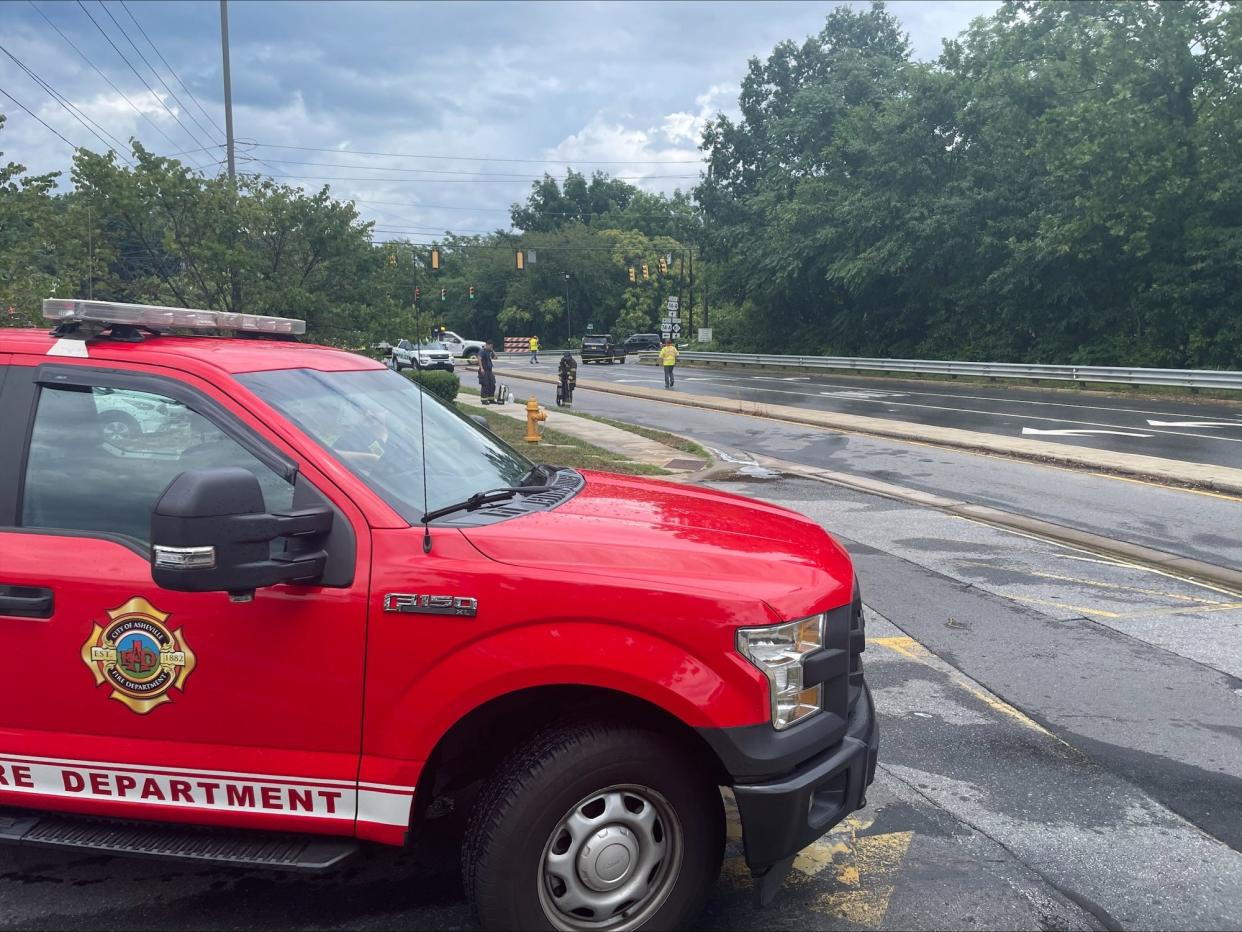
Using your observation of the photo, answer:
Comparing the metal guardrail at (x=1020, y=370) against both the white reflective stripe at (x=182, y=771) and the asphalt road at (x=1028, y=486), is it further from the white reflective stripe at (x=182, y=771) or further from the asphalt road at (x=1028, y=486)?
the white reflective stripe at (x=182, y=771)

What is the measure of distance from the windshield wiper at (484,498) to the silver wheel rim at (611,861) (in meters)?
0.96

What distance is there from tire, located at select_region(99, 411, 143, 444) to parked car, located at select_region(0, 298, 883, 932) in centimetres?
2

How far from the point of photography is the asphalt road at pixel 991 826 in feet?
11.0

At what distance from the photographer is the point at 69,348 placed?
3291mm

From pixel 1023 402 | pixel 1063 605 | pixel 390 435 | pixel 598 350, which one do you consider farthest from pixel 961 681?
pixel 598 350

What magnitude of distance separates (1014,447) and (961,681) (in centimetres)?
1188

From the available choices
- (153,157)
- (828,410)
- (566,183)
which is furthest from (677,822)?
(566,183)

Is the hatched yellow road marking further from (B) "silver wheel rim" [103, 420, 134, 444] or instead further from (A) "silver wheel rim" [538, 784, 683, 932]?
(B) "silver wheel rim" [103, 420, 134, 444]

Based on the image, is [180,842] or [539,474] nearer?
[180,842]

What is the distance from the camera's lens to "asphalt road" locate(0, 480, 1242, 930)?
3357 millimetres

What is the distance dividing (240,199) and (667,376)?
1899 cm

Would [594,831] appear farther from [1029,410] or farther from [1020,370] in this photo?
[1020,370]

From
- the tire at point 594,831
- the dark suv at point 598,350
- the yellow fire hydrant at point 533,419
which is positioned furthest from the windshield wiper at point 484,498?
the dark suv at point 598,350

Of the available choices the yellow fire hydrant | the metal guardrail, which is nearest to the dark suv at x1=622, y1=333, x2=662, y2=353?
the metal guardrail
